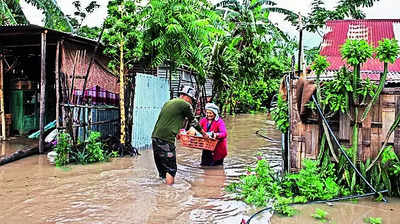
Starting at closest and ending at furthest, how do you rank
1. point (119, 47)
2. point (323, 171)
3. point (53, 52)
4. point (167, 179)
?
1. point (323, 171)
2. point (167, 179)
3. point (119, 47)
4. point (53, 52)

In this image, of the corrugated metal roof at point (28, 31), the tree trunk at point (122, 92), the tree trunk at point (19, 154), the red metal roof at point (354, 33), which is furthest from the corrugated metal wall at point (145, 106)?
the red metal roof at point (354, 33)

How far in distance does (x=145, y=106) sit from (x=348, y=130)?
5885 millimetres

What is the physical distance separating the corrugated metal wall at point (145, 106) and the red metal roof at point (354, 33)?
4.73 metres

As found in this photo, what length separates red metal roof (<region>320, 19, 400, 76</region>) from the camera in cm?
1029

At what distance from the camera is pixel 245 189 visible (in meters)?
6.20

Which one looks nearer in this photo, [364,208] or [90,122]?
[364,208]

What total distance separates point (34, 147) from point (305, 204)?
7.05 meters

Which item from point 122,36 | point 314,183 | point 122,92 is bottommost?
point 314,183

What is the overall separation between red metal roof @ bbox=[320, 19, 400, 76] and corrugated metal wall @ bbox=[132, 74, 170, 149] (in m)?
4.73

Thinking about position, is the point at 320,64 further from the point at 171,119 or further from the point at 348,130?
the point at 171,119

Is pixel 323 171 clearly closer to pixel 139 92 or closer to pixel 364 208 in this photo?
pixel 364 208

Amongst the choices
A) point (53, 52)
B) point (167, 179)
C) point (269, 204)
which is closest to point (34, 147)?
point (53, 52)

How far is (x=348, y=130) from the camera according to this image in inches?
240

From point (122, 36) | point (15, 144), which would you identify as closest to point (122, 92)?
point (122, 36)
